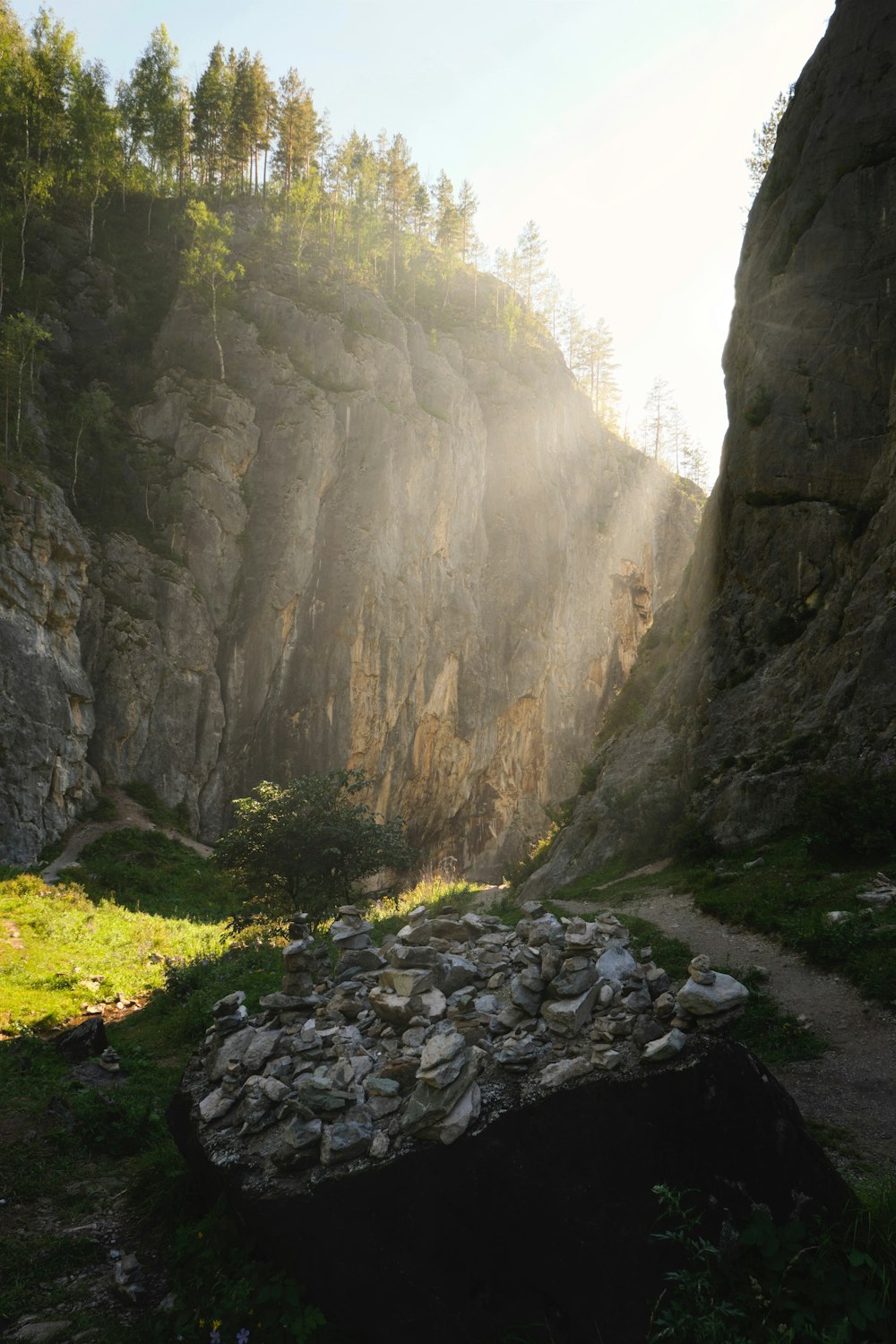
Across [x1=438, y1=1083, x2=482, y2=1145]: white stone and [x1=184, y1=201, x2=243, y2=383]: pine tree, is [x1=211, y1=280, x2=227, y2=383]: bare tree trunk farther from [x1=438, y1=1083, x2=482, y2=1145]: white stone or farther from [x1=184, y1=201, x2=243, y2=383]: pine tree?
[x1=438, y1=1083, x2=482, y2=1145]: white stone

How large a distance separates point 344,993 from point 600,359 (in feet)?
287

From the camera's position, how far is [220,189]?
61.2m

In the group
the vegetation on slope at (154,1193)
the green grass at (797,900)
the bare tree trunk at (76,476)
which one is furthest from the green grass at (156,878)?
the bare tree trunk at (76,476)

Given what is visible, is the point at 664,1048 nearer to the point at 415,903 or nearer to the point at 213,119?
the point at 415,903

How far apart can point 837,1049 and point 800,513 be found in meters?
16.4

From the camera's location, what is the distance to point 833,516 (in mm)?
18656

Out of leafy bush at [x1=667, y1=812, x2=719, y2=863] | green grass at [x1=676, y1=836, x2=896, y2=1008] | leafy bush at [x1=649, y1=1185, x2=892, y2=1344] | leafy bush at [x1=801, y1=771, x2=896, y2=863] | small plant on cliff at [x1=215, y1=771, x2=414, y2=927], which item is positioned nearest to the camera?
leafy bush at [x1=649, y1=1185, x2=892, y2=1344]

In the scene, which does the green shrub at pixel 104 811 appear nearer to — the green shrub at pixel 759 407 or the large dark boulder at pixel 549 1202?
the large dark boulder at pixel 549 1202

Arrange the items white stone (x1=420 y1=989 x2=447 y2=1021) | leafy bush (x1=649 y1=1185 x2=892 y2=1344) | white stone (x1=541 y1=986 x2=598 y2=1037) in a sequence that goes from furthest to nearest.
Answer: white stone (x1=420 y1=989 x2=447 y2=1021) → white stone (x1=541 y1=986 x2=598 y2=1037) → leafy bush (x1=649 y1=1185 x2=892 y2=1344)

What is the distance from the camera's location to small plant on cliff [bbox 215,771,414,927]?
17.4 m

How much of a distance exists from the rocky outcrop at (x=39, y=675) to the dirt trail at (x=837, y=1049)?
25.0 meters

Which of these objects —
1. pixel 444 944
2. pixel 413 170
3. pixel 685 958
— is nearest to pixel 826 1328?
pixel 444 944

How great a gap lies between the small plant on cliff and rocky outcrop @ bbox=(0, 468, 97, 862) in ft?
41.0

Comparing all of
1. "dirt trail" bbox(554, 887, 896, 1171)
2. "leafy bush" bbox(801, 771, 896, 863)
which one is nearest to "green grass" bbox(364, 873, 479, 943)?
"dirt trail" bbox(554, 887, 896, 1171)
